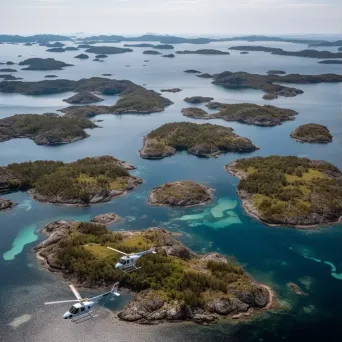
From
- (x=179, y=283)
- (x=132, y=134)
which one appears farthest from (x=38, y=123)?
(x=179, y=283)

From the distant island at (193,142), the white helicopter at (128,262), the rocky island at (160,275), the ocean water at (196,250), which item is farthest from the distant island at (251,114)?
the white helicopter at (128,262)

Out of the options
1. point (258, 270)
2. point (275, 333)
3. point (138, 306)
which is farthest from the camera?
point (258, 270)

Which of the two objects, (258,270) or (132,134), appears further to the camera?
(132,134)

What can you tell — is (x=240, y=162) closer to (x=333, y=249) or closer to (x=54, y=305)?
(x=333, y=249)

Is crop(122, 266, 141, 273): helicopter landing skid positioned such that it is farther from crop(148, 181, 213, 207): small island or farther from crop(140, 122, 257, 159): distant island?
crop(140, 122, 257, 159): distant island

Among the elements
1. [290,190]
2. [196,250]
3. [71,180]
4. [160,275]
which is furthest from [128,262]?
[290,190]

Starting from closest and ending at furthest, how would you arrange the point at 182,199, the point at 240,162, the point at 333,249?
1. the point at 333,249
2. the point at 182,199
3. the point at 240,162

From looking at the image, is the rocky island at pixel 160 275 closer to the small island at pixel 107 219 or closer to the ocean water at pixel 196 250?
the ocean water at pixel 196 250
